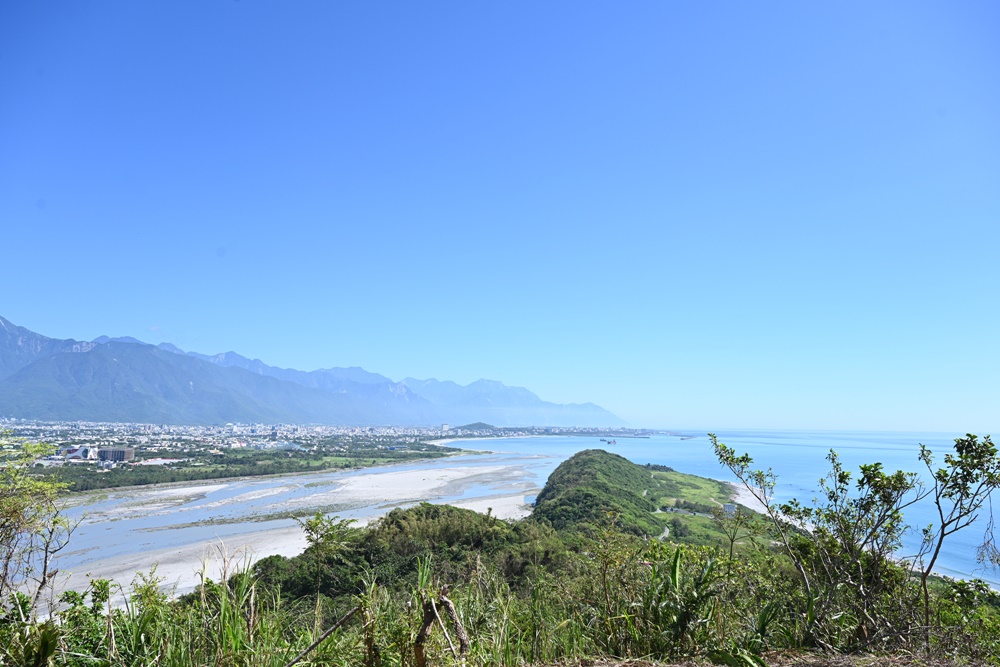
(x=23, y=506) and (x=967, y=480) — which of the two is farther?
(x=23, y=506)

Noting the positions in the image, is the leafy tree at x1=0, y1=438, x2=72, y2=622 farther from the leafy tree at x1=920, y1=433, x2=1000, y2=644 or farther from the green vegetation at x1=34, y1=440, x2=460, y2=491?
the green vegetation at x1=34, y1=440, x2=460, y2=491

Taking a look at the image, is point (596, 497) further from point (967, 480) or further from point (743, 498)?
point (967, 480)

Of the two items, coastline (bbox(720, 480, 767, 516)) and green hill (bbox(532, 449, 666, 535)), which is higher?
green hill (bbox(532, 449, 666, 535))

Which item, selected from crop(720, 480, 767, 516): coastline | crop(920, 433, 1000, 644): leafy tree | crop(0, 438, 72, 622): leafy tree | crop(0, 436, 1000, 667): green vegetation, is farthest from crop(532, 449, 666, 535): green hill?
crop(0, 438, 72, 622): leafy tree

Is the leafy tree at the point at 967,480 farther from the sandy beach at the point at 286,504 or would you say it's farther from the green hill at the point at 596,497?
the green hill at the point at 596,497

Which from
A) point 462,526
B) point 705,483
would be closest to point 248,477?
point 462,526

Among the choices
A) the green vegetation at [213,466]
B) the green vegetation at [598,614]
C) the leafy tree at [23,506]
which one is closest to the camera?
the green vegetation at [598,614]

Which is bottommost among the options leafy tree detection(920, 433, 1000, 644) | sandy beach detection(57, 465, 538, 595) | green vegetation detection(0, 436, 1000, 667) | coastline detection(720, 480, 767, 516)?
coastline detection(720, 480, 767, 516)

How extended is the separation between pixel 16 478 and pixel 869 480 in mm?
8109

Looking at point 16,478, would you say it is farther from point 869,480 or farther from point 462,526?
point 462,526

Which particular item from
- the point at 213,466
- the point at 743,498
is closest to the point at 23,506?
the point at 743,498

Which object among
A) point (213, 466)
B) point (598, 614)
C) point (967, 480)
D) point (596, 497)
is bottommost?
point (213, 466)

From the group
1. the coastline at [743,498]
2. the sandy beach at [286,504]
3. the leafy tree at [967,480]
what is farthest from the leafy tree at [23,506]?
the coastline at [743,498]

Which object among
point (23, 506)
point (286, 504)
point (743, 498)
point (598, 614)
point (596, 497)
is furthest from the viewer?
point (743, 498)
